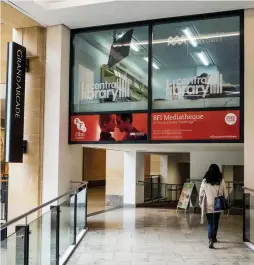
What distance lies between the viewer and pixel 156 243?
21.9 ft

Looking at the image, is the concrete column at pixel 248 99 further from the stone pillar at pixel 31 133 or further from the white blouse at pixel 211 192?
the stone pillar at pixel 31 133

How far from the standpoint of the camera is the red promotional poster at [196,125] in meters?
6.88

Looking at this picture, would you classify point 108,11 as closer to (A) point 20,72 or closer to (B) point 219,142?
(A) point 20,72

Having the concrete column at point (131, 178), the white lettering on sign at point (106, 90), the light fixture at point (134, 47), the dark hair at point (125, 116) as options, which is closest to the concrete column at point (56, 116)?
the white lettering on sign at point (106, 90)

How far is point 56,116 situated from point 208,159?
612cm

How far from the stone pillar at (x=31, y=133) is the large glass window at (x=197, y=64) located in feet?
7.32

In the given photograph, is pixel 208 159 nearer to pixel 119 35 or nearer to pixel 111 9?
pixel 119 35

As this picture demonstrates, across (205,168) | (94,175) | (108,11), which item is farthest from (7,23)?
(94,175)

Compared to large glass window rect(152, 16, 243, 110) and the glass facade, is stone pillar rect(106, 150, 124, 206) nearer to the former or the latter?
the glass facade

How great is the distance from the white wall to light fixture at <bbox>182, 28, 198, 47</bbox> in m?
5.38

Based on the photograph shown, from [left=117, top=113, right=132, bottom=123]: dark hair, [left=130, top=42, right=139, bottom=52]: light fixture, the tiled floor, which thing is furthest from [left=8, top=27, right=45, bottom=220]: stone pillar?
[left=130, top=42, right=139, bottom=52]: light fixture

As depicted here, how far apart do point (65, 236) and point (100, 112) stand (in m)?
2.77

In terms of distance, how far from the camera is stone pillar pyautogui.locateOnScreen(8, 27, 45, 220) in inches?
294

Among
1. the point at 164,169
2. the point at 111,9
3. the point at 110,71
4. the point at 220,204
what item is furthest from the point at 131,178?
the point at 111,9
